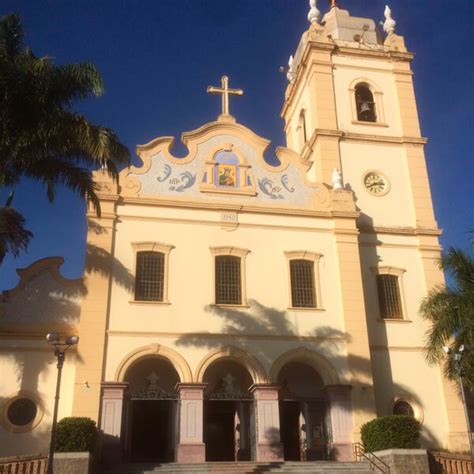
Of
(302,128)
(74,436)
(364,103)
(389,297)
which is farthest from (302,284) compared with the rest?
(364,103)

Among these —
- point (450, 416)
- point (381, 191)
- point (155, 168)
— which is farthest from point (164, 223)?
point (450, 416)

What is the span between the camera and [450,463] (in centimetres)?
1827

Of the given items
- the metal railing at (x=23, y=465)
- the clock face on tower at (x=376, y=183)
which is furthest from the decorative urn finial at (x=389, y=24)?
the metal railing at (x=23, y=465)

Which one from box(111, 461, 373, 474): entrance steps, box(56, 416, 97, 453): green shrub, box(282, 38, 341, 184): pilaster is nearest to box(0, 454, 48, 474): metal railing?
box(56, 416, 97, 453): green shrub

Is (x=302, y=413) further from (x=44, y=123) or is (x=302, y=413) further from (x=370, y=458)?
(x=44, y=123)

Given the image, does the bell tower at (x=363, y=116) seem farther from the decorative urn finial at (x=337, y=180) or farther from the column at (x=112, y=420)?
the column at (x=112, y=420)

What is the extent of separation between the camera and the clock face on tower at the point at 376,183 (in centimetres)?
2692

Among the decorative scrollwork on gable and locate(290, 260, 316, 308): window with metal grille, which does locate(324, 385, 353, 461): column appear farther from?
the decorative scrollwork on gable

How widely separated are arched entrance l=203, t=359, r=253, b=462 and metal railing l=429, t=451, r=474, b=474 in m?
6.39

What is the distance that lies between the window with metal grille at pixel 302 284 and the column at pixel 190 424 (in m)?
4.75

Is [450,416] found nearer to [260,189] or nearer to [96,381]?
[260,189]

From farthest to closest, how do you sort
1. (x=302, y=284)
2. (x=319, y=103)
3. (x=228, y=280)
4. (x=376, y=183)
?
(x=319, y=103)
(x=376, y=183)
(x=302, y=284)
(x=228, y=280)

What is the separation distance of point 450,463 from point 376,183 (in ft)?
41.1

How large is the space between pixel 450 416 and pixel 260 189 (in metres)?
10.8
